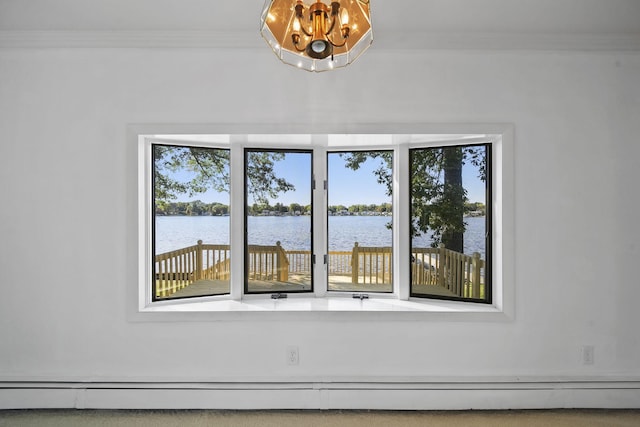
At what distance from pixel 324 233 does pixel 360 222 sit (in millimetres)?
305

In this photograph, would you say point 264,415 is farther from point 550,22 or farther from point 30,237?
point 550,22

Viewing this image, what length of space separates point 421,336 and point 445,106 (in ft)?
5.09

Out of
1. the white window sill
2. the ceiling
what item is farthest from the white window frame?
the ceiling

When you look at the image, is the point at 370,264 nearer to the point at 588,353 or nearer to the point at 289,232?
the point at 289,232

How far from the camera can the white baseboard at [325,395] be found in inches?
91.0

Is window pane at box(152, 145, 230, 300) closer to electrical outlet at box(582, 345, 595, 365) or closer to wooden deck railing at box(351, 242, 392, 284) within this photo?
wooden deck railing at box(351, 242, 392, 284)

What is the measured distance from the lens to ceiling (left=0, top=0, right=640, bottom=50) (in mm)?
2100

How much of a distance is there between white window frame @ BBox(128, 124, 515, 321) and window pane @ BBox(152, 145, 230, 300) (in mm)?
60

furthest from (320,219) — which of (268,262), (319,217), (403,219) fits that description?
(403,219)

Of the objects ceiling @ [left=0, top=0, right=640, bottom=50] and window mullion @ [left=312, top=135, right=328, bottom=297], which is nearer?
ceiling @ [left=0, top=0, right=640, bottom=50]

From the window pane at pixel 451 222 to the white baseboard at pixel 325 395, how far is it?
0.64 meters

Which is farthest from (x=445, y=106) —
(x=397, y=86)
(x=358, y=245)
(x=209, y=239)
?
(x=209, y=239)

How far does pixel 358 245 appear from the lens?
287 cm

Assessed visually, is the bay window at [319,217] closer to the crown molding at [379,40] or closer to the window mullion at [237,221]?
the window mullion at [237,221]
